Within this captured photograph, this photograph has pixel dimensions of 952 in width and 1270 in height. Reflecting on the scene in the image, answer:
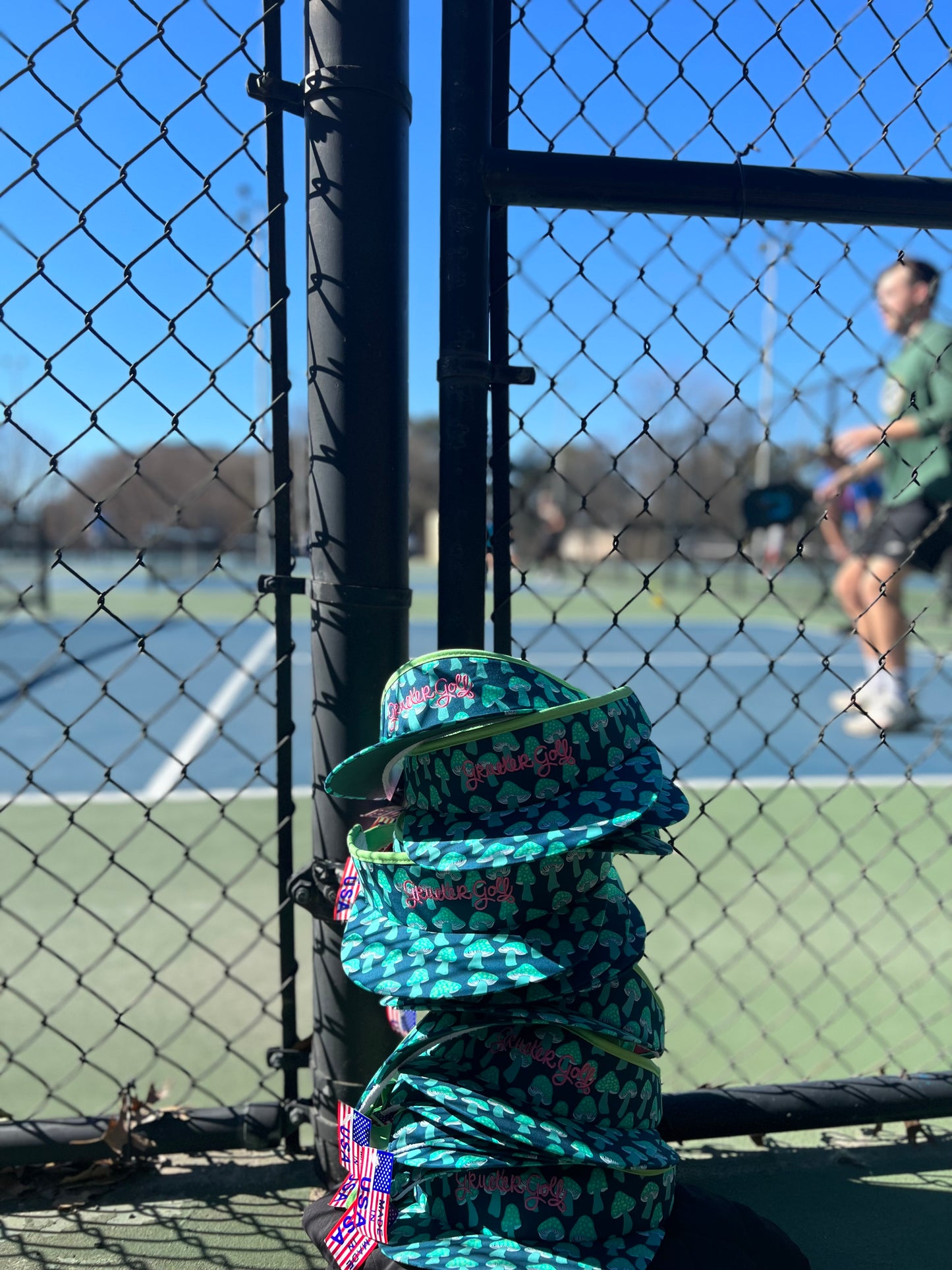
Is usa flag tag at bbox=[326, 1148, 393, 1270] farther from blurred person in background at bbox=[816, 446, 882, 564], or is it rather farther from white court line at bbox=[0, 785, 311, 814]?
blurred person in background at bbox=[816, 446, 882, 564]

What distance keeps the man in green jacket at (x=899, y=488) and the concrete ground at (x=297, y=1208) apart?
65.5 inches

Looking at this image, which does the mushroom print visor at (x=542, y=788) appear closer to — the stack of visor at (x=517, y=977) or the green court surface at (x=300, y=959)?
the stack of visor at (x=517, y=977)

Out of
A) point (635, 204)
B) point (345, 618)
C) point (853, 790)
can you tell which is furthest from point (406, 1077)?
point (853, 790)

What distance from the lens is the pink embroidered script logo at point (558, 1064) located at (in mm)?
1131

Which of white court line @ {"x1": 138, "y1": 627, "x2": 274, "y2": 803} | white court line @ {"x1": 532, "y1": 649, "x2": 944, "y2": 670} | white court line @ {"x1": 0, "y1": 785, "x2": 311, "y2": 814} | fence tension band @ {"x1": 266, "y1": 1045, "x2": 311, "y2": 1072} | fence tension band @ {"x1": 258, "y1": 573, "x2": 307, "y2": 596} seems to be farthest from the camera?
white court line @ {"x1": 532, "y1": 649, "x2": 944, "y2": 670}

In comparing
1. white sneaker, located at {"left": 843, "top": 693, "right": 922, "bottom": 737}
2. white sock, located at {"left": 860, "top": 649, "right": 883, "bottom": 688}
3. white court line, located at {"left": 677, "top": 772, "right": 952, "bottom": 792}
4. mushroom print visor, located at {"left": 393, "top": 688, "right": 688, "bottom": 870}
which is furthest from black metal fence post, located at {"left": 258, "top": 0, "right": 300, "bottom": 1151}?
white sneaker, located at {"left": 843, "top": 693, "right": 922, "bottom": 737}

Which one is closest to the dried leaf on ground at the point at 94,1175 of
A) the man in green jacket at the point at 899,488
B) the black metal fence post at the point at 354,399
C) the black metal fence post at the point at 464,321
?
the black metal fence post at the point at 354,399

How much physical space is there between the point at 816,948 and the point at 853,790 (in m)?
1.71

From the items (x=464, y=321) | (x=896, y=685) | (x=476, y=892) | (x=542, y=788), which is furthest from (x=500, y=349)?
(x=896, y=685)

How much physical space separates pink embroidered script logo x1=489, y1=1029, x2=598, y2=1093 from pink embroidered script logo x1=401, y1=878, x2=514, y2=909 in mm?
181

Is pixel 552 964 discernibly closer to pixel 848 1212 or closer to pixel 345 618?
pixel 345 618

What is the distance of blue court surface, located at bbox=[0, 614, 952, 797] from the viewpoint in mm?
2494

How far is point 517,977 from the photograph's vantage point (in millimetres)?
1066

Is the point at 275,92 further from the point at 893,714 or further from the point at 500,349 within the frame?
the point at 893,714
